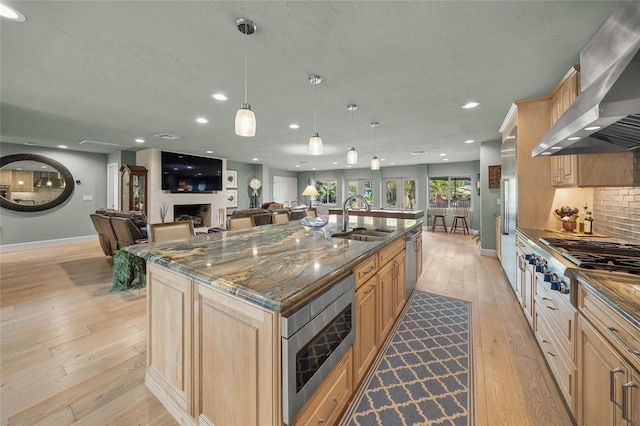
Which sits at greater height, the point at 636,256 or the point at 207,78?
the point at 207,78

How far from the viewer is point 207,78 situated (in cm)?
246

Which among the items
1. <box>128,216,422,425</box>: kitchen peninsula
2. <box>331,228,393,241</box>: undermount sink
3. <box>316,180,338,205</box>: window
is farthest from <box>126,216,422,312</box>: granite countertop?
<box>316,180,338,205</box>: window

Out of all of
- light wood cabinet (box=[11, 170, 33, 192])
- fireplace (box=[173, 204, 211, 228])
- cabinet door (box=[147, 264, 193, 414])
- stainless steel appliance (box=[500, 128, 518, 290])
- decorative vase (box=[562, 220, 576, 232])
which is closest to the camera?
cabinet door (box=[147, 264, 193, 414])

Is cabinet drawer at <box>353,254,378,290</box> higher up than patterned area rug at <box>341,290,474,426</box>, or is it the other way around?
cabinet drawer at <box>353,254,378,290</box>

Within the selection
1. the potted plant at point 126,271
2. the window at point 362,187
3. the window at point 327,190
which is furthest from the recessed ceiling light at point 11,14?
the window at point 327,190

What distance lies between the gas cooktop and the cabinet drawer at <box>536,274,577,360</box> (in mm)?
240

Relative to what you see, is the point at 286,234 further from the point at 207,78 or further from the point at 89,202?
the point at 89,202

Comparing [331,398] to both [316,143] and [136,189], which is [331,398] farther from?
[136,189]

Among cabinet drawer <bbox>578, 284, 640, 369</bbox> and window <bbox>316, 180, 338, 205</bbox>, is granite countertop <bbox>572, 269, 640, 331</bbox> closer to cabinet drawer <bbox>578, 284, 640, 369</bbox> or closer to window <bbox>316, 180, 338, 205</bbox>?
cabinet drawer <bbox>578, 284, 640, 369</bbox>

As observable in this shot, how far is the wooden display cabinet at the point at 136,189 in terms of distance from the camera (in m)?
6.18

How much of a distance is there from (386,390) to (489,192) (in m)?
4.77

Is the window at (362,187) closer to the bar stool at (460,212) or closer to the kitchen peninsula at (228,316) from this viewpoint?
the bar stool at (460,212)

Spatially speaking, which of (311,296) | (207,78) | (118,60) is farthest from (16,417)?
(207,78)

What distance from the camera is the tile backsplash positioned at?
1.87m
